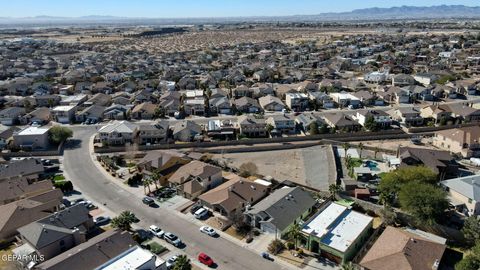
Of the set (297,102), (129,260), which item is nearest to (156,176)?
(129,260)

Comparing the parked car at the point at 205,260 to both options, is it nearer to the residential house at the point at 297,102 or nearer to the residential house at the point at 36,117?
the residential house at the point at 297,102

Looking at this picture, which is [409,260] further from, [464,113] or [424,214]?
[464,113]

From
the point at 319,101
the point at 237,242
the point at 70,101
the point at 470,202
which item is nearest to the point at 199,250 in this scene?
the point at 237,242

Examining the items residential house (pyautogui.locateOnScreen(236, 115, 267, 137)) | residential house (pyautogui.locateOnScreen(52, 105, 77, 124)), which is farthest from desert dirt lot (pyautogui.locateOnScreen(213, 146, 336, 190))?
residential house (pyautogui.locateOnScreen(52, 105, 77, 124))

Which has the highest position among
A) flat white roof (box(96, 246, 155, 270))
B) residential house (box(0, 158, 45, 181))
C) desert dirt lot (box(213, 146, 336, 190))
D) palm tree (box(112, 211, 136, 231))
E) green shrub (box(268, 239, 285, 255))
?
residential house (box(0, 158, 45, 181))

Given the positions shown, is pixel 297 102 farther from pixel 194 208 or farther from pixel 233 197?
pixel 194 208

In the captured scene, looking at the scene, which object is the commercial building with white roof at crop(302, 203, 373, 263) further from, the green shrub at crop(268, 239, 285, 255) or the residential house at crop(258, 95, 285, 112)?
the residential house at crop(258, 95, 285, 112)
